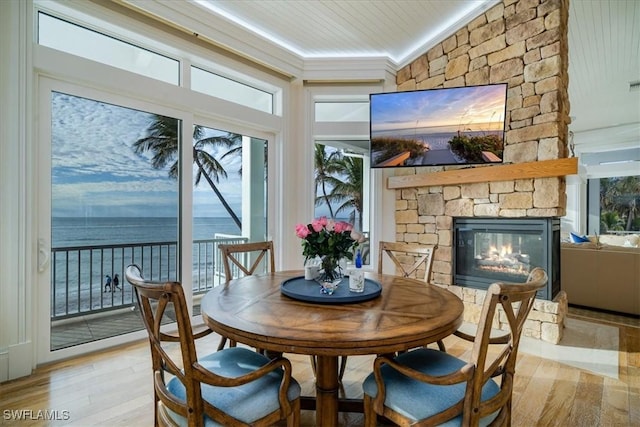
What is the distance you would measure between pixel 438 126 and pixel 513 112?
78 centimetres

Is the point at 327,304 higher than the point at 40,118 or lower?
lower

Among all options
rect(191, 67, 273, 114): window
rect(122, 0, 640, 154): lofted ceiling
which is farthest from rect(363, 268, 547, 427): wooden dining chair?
rect(191, 67, 273, 114): window

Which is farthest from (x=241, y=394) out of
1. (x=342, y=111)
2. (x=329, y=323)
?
(x=342, y=111)

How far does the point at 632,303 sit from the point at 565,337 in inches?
51.7

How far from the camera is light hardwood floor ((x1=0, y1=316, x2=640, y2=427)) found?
1.90 meters

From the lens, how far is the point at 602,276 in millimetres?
3877

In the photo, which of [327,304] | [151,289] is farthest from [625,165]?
[151,289]

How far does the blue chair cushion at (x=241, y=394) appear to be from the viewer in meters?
1.21

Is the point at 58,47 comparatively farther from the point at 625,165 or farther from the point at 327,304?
the point at 625,165

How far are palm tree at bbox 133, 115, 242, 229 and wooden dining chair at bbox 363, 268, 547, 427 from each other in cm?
271

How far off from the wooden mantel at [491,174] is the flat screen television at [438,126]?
0.48 ft

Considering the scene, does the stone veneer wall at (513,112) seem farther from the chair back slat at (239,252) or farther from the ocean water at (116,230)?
the ocean water at (116,230)

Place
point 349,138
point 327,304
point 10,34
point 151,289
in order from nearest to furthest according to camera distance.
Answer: point 151,289, point 327,304, point 10,34, point 349,138

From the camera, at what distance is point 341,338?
3.84 ft
